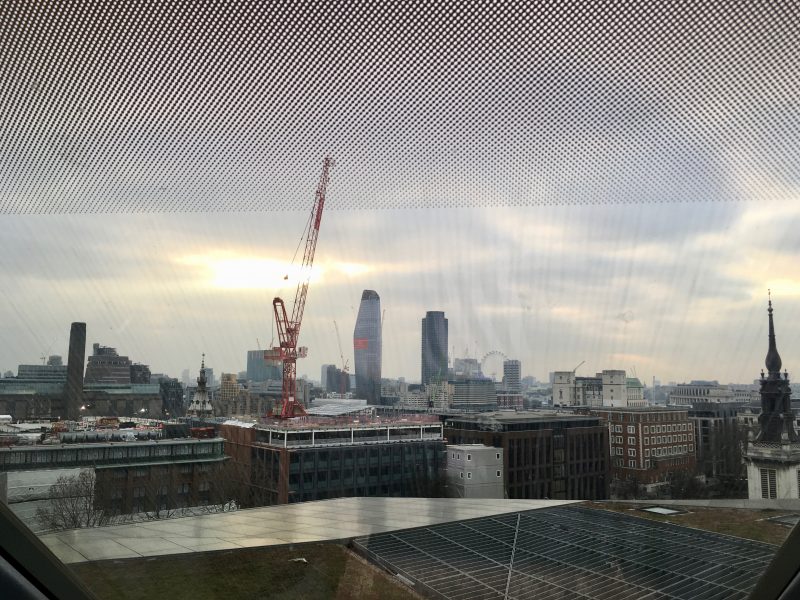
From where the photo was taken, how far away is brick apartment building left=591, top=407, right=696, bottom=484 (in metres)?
4.57

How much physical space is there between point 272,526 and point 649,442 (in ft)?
12.9

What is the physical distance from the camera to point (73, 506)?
3133 millimetres

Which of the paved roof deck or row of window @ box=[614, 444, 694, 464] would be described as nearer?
the paved roof deck

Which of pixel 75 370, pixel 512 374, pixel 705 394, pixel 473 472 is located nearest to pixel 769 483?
pixel 705 394

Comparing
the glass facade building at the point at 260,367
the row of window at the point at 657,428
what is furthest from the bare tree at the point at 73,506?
the row of window at the point at 657,428

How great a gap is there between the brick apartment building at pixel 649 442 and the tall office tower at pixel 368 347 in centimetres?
271

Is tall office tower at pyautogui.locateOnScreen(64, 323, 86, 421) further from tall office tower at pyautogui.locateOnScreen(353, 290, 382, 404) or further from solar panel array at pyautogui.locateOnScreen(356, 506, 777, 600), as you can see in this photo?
tall office tower at pyautogui.locateOnScreen(353, 290, 382, 404)

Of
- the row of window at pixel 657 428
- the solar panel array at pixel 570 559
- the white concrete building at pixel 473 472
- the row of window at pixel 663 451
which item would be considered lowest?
the white concrete building at pixel 473 472

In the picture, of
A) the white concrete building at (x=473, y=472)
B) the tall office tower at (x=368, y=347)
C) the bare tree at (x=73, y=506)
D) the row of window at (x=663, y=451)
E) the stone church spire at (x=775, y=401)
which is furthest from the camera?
the white concrete building at (x=473, y=472)

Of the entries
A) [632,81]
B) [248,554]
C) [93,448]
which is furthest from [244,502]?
[632,81]

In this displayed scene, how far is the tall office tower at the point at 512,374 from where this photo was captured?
4.76 metres

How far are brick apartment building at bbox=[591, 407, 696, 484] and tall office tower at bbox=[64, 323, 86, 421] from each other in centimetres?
463

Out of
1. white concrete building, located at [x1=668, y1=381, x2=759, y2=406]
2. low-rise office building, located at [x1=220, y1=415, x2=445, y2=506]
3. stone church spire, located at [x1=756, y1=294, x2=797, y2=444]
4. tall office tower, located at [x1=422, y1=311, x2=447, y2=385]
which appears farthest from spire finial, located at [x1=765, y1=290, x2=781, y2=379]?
low-rise office building, located at [x1=220, y1=415, x2=445, y2=506]

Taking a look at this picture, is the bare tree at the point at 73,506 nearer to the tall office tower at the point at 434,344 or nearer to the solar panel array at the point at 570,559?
the solar panel array at the point at 570,559
